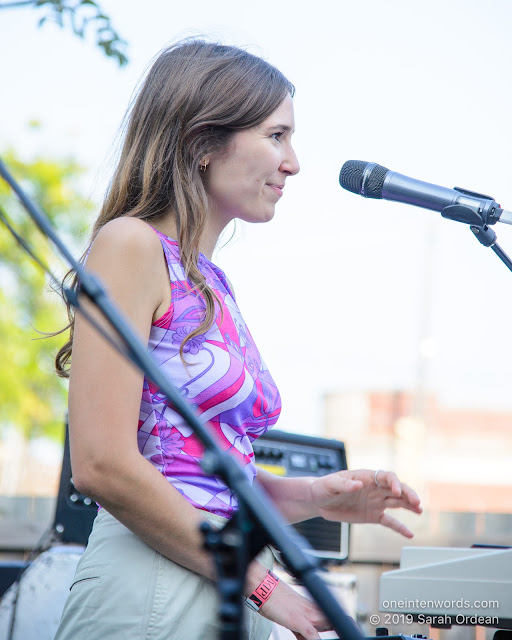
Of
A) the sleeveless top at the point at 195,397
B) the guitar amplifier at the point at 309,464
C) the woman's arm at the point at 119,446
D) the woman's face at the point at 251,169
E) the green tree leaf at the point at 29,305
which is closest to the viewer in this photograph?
the woman's arm at the point at 119,446

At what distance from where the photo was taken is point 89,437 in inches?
41.9

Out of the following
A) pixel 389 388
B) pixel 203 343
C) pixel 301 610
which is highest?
pixel 389 388

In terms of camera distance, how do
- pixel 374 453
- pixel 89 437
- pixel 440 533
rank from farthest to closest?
1. pixel 374 453
2. pixel 440 533
3. pixel 89 437

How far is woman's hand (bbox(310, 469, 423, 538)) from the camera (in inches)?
53.1

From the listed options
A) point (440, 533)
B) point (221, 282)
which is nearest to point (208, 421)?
point (221, 282)

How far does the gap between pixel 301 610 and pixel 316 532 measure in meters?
1.35

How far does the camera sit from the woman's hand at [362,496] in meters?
1.35

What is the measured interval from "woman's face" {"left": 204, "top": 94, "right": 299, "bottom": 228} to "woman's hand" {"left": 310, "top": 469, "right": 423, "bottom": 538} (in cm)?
56

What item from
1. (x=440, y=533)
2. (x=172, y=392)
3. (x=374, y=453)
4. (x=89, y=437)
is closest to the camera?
(x=172, y=392)

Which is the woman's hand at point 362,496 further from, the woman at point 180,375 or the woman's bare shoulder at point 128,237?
the woman's bare shoulder at point 128,237

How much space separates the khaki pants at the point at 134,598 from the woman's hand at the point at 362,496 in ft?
1.05

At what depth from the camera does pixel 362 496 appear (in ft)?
4.74

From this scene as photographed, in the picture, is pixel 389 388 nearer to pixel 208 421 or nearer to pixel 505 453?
pixel 505 453

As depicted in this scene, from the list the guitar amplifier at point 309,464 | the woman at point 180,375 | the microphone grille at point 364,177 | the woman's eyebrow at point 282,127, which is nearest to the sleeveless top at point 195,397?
the woman at point 180,375
